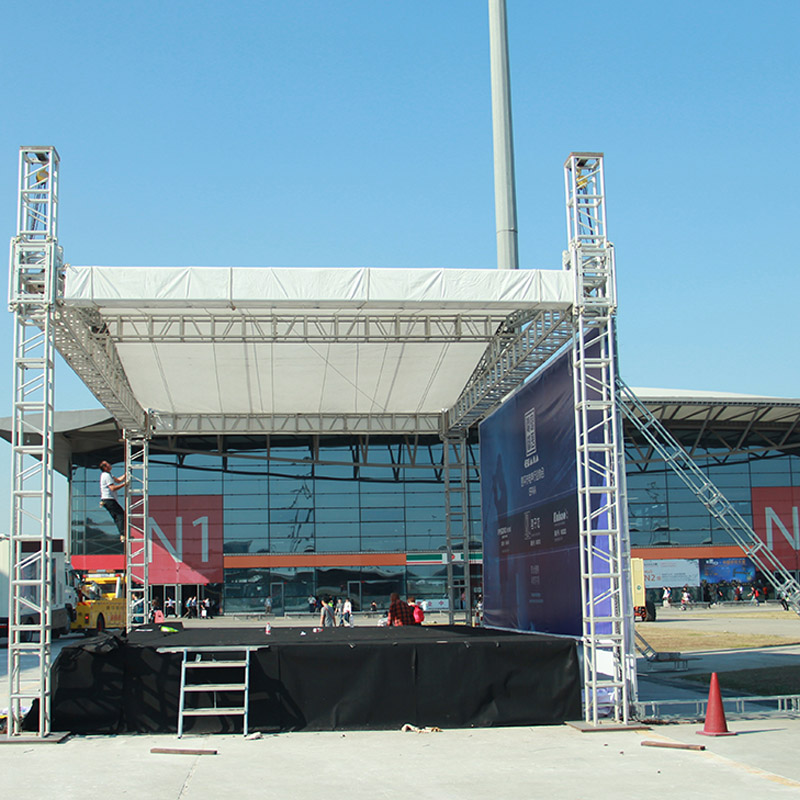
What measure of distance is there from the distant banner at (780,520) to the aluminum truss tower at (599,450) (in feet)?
128

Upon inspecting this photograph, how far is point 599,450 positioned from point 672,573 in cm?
3886

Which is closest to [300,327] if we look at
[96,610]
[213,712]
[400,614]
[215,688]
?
[400,614]

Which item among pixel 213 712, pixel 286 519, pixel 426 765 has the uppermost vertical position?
pixel 286 519

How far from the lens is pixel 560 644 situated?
11547 millimetres

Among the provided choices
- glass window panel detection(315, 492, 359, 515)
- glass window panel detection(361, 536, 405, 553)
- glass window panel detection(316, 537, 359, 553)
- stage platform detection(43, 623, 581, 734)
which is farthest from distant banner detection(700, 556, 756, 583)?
stage platform detection(43, 623, 581, 734)

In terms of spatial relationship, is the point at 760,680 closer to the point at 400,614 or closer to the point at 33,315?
the point at 400,614

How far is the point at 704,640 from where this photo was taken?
26.0 metres

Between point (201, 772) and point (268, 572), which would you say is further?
point (268, 572)

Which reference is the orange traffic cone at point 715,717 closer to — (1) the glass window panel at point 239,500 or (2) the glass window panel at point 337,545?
(2) the glass window panel at point 337,545

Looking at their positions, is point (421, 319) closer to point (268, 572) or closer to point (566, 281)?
point (566, 281)

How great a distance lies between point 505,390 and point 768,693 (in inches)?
276

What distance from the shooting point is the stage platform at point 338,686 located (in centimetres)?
1102

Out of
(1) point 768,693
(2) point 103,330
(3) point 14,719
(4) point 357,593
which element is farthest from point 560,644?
(4) point 357,593

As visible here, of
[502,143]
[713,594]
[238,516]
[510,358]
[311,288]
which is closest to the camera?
[311,288]
